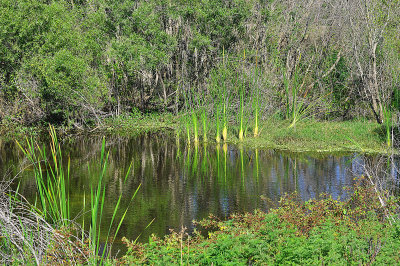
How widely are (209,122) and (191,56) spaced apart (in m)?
6.63

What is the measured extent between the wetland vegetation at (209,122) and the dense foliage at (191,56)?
0.09 m

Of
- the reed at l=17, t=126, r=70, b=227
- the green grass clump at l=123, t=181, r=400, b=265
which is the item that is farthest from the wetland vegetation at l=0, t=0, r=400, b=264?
the reed at l=17, t=126, r=70, b=227

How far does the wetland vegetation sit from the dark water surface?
61 mm

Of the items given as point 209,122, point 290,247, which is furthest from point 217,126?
point 290,247

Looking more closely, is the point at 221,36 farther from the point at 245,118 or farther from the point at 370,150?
the point at 370,150

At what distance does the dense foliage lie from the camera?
17.8 meters

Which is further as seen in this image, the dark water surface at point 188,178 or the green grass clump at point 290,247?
the dark water surface at point 188,178

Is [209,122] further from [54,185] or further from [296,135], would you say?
[54,185]

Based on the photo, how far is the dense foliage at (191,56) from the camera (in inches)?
699

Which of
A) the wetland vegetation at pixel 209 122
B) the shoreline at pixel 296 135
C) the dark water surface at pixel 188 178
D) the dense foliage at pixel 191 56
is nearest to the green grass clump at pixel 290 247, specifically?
the wetland vegetation at pixel 209 122

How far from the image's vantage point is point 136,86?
24562 millimetres

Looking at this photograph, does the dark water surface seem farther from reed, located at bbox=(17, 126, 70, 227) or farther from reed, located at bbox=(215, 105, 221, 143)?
reed, located at bbox=(17, 126, 70, 227)

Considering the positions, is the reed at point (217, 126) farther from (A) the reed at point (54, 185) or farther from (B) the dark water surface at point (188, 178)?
(A) the reed at point (54, 185)

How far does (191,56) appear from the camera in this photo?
23.5 metres
